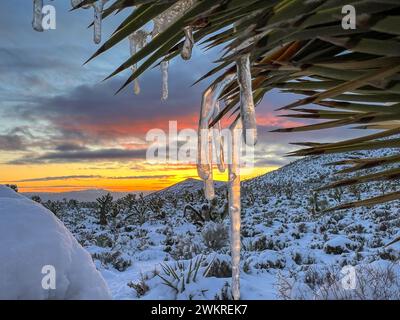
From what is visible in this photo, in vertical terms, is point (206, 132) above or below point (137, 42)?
below

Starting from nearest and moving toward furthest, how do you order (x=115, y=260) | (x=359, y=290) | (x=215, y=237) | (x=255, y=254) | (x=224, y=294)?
(x=359, y=290), (x=224, y=294), (x=115, y=260), (x=255, y=254), (x=215, y=237)

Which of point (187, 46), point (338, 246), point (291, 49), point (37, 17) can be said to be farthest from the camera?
point (338, 246)

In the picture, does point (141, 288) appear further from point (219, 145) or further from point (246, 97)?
point (246, 97)

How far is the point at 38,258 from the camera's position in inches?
72.4

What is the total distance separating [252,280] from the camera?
5.61 metres

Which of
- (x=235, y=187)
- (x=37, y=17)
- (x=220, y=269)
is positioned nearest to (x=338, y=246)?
(x=220, y=269)

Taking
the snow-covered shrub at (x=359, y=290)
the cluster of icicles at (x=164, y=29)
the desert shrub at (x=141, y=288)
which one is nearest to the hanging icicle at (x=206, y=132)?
the cluster of icicles at (x=164, y=29)

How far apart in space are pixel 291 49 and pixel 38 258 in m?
1.34

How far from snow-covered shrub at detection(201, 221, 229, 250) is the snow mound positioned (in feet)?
21.9

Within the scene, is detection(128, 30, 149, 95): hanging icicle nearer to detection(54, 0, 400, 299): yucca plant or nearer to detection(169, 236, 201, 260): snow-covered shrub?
detection(54, 0, 400, 299): yucca plant

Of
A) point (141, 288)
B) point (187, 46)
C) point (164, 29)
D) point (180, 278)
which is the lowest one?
point (141, 288)

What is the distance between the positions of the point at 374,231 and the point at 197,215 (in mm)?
4581

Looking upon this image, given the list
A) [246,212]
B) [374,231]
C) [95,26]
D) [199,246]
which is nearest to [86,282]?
[95,26]
